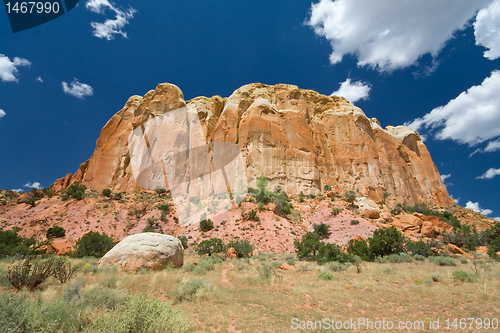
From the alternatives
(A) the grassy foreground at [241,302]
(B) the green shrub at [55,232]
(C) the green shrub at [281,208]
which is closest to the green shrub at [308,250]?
(A) the grassy foreground at [241,302]

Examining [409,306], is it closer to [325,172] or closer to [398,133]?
[325,172]

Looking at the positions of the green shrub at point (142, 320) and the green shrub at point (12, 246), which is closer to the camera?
the green shrub at point (142, 320)

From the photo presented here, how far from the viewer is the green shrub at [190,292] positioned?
652cm

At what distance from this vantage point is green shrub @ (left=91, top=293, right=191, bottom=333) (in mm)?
3734

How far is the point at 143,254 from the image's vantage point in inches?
407

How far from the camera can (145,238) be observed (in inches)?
444

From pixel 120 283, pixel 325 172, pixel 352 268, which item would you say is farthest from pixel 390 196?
pixel 120 283

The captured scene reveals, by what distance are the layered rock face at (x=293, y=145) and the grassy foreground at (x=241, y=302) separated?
2886cm

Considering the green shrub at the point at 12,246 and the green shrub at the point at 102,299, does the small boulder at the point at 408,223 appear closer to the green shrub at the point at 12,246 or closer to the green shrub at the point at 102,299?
the green shrub at the point at 102,299

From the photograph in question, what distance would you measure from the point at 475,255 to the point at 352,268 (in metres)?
12.1

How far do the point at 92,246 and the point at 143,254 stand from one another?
8.98 meters

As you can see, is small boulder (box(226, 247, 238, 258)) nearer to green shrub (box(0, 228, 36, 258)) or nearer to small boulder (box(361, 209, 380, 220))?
green shrub (box(0, 228, 36, 258))

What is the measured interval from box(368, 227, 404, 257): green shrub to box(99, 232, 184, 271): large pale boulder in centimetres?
1271

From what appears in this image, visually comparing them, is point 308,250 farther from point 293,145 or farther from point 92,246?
point 293,145
